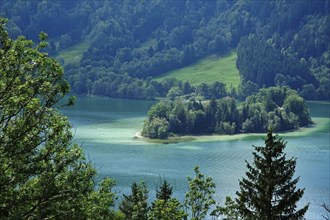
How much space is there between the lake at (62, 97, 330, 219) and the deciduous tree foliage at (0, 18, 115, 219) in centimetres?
6616

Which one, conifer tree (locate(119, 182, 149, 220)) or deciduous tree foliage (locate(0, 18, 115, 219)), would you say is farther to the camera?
conifer tree (locate(119, 182, 149, 220))

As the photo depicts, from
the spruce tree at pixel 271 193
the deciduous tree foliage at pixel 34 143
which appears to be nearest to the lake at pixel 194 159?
the spruce tree at pixel 271 193

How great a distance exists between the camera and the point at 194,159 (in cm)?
14200

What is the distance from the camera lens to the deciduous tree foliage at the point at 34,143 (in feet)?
69.9

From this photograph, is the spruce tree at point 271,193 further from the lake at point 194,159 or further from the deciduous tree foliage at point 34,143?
the lake at point 194,159

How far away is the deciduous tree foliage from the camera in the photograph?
21.3m

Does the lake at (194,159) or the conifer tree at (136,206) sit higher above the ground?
the conifer tree at (136,206)

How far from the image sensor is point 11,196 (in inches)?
836

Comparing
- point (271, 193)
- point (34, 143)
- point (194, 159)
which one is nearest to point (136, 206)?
point (271, 193)

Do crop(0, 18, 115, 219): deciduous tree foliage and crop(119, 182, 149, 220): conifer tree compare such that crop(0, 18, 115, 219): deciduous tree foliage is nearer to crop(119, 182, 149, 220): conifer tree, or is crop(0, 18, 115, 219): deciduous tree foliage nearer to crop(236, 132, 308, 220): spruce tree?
crop(236, 132, 308, 220): spruce tree

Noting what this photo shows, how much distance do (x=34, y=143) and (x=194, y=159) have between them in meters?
121

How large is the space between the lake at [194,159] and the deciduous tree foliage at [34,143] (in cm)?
A: 6616

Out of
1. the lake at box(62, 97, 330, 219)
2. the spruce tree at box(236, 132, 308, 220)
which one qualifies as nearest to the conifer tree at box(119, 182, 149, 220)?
the spruce tree at box(236, 132, 308, 220)

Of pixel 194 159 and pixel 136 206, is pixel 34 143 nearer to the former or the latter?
pixel 136 206
